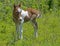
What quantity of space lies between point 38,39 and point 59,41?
42.0 inches

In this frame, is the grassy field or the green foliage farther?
A: the green foliage

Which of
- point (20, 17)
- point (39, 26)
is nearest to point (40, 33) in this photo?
point (20, 17)

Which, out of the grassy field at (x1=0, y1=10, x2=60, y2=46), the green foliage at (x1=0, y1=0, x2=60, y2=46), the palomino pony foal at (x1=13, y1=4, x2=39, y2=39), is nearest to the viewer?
the grassy field at (x1=0, y1=10, x2=60, y2=46)

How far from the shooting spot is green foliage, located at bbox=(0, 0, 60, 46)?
11.3 metres

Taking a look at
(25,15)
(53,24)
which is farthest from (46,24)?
(25,15)

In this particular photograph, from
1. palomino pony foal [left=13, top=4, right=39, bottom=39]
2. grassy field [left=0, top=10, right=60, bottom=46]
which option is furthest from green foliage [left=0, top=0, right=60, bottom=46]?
palomino pony foal [left=13, top=4, right=39, bottom=39]

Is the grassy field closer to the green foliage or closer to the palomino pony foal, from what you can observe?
A: the green foliage

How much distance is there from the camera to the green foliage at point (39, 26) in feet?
37.2

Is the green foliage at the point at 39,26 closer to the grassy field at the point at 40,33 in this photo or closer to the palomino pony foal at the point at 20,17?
the grassy field at the point at 40,33

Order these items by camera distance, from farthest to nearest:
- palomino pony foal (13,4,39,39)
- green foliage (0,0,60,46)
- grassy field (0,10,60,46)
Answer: palomino pony foal (13,4,39,39), green foliage (0,0,60,46), grassy field (0,10,60,46)

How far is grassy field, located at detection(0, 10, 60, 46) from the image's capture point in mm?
11122

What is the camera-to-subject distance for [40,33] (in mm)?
13016

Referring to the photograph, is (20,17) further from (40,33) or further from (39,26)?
(39,26)

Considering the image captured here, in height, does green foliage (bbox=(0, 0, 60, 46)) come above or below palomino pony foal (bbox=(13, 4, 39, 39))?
below
